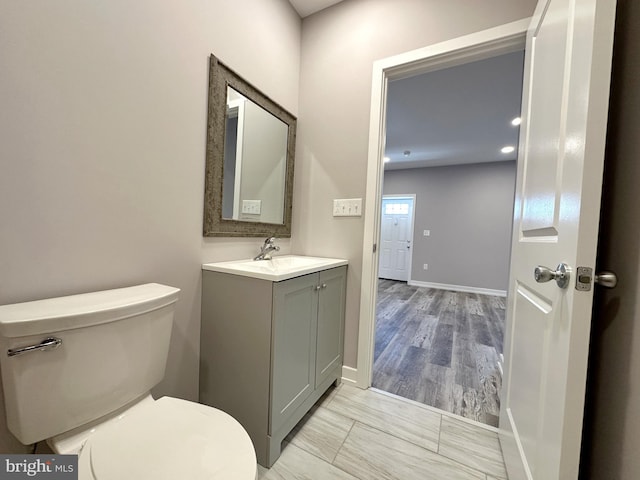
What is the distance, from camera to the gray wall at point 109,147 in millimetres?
735

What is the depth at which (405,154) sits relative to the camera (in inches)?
170

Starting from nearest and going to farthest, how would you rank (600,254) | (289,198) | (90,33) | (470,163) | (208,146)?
(600,254), (90,33), (208,146), (289,198), (470,163)

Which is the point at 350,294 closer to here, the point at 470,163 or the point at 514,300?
the point at 514,300

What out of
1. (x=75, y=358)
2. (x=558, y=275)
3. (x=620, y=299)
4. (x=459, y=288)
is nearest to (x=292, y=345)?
(x=75, y=358)

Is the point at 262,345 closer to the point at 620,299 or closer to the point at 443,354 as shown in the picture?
the point at 620,299

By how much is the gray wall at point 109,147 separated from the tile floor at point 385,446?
60cm

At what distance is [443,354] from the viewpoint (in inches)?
84.7

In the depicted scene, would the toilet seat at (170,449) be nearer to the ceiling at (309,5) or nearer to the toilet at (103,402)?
the toilet at (103,402)

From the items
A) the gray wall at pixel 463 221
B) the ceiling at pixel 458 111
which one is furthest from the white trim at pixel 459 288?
the ceiling at pixel 458 111

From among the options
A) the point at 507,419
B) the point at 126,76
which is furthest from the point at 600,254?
the point at 126,76

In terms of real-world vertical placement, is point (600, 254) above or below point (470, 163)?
below

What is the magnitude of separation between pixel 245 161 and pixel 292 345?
1.04m

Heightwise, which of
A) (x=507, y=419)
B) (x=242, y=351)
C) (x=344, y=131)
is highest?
(x=344, y=131)

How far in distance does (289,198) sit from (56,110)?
1.20 metres
